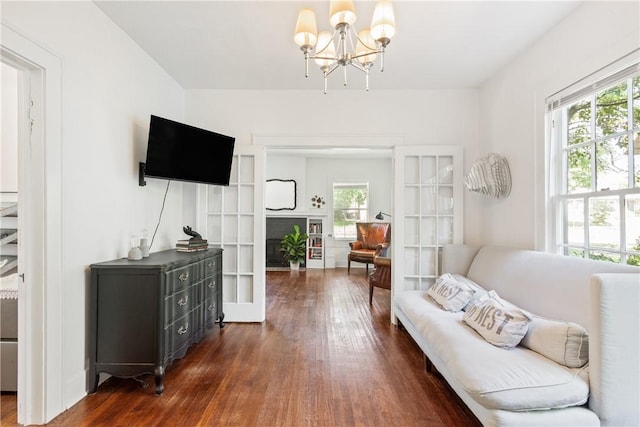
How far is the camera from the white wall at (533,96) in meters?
1.92

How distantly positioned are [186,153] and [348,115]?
182 cm

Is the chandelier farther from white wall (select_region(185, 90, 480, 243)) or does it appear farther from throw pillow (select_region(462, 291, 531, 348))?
throw pillow (select_region(462, 291, 531, 348))

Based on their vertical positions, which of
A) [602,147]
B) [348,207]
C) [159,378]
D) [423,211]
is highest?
[602,147]

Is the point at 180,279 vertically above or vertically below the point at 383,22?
below

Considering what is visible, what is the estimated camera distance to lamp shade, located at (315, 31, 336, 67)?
205 centimetres

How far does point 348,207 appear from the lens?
739 cm

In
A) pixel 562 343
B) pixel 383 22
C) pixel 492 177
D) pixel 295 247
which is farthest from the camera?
pixel 295 247

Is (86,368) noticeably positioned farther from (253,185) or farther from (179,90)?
(179,90)

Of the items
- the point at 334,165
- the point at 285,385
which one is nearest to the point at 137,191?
the point at 285,385

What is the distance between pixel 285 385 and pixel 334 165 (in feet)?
18.6

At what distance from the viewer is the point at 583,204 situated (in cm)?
225

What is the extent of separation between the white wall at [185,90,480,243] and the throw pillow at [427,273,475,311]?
3.47 ft

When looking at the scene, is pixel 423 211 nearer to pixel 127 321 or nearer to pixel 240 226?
pixel 240 226

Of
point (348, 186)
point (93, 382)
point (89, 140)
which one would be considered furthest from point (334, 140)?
point (348, 186)
